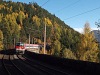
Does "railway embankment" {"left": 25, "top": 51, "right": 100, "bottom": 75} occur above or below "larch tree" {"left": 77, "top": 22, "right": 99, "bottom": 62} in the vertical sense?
below

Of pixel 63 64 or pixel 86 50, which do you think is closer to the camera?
pixel 63 64

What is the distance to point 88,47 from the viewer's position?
336ft

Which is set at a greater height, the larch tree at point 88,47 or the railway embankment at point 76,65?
the larch tree at point 88,47

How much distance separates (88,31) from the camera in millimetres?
109812

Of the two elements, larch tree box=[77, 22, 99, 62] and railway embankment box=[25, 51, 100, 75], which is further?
larch tree box=[77, 22, 99, 62]

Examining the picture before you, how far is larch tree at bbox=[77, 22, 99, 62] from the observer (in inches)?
3821

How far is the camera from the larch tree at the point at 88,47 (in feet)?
318

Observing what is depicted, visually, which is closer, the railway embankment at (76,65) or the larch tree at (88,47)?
the railway embankment at (76,65)

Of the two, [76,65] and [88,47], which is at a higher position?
[88,47]

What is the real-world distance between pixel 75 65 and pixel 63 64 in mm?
4045

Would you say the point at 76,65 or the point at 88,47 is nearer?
the point at 76,65

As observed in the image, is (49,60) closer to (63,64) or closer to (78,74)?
(63,64)

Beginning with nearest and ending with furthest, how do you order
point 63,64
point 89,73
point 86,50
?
point 89,73 < point 63,64 < point 86,50

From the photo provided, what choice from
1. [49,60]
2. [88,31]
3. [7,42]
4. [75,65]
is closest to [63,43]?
[7,42]
